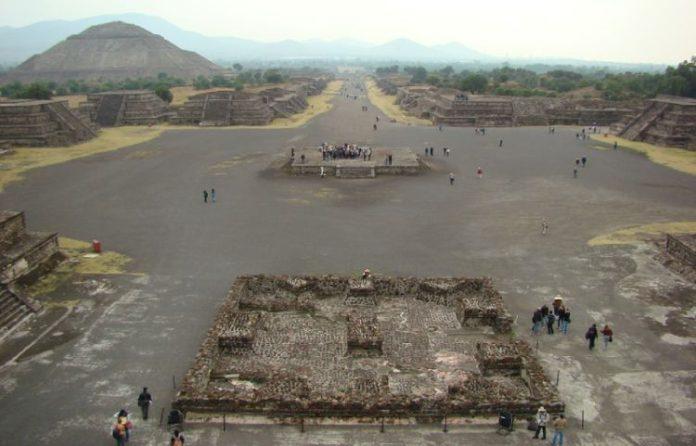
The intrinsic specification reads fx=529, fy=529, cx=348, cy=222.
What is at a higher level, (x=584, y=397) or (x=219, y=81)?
(x=219, y=81)

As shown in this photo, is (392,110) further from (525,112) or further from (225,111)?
(225,111)

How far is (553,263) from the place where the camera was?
63.6 ft

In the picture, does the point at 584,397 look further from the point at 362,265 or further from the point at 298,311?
the point at 362,265

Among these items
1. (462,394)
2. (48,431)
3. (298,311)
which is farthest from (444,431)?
(48,431)

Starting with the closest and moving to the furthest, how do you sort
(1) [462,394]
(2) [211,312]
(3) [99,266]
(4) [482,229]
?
1. (1) [462,394]
2. (2) [211,312]
3. (3) [99,266]
4. (4) [482,229]

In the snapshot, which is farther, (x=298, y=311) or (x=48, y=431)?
(x=298, y=311)

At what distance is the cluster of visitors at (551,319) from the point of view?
47.4 feet

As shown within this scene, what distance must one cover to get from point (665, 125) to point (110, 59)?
132405 millimetres

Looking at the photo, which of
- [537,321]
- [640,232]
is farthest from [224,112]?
[537,321]

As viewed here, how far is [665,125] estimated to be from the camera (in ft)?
154

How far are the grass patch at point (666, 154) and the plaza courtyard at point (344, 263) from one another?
5.52 ft

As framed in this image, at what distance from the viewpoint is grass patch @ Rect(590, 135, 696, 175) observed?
3722 cm

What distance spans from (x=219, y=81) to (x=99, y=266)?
88115mm

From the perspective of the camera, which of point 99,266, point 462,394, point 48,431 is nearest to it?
point 48,431
